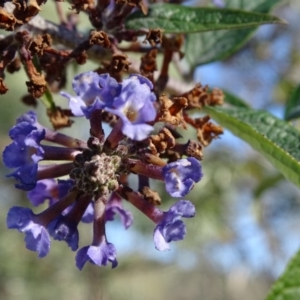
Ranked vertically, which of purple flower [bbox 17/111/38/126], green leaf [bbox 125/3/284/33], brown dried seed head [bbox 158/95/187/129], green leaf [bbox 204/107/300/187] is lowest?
green leaf [bbox 204/107/300/187]

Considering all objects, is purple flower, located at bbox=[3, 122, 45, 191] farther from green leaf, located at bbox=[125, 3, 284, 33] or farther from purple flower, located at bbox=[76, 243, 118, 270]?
green leaf, located at bbox=[125, 3, 284, 33]

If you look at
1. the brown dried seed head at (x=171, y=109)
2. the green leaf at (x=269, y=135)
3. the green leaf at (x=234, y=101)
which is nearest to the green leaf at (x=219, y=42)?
the green leaf at (x=234, y=101)

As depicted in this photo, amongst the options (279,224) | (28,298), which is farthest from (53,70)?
(28,298)

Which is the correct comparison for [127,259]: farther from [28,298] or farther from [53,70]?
[53,70]

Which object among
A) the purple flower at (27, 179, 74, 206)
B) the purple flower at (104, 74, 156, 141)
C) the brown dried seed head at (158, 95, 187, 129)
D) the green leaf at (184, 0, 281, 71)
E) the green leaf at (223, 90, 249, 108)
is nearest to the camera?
the purple flower at (104, 74, 156, 141)

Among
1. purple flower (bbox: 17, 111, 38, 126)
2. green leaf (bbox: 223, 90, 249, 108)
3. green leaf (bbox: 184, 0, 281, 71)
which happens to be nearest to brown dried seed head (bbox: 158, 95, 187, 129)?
purple flower (bbox: 17, 111, 38, 126)

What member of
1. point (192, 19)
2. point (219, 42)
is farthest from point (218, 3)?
point (192, 19)
